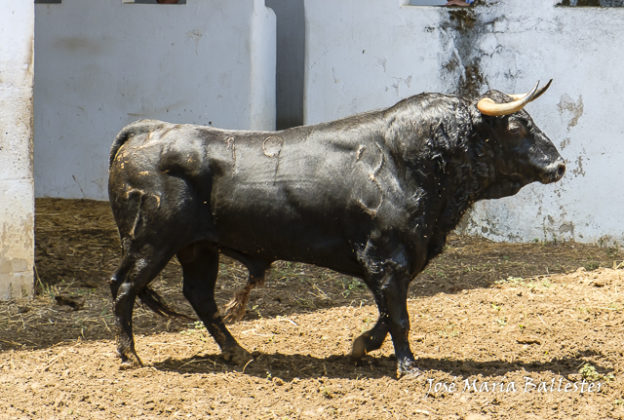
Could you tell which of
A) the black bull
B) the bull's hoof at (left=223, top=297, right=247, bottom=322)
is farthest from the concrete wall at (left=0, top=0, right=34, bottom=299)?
the bull's hoof at (left=223, top=297, right=247, bottom=322)

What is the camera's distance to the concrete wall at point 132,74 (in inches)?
353

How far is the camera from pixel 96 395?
4609 millimetres

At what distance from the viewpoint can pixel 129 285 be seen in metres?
4.91

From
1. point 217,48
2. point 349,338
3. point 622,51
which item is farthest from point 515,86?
point 349,338

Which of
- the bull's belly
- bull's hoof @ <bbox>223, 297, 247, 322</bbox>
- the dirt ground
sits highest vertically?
the bull's belly

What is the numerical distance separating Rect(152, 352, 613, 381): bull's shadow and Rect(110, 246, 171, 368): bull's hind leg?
8.3 inches

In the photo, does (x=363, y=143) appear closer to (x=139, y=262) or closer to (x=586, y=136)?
(x=139, y=262)

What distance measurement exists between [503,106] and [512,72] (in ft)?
13.2

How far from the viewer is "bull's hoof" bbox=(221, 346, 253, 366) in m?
5.13

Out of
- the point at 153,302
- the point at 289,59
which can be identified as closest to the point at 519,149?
the point at 153,302

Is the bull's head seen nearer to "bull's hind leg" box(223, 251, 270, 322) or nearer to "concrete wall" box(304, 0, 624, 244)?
"bull's hind leg" box(223, 251, 270, 322)

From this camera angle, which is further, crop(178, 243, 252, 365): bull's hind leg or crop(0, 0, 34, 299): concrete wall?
crop(0, 0, 34, 299): concrete wall

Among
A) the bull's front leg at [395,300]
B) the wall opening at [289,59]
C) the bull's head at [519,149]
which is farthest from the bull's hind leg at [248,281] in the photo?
the wall opening at [289,59]

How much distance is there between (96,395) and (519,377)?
2.30 metres
